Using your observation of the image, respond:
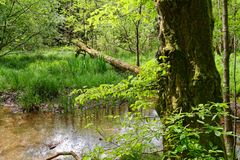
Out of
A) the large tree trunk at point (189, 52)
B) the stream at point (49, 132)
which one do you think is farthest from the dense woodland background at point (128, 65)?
the stream at point (49, 132)

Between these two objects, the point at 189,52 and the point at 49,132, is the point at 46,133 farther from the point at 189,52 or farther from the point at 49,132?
the point at 189,52

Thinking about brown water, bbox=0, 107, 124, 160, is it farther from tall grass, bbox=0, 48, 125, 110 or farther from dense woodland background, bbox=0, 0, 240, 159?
tall grass, bbox=0, 48, 125, 110

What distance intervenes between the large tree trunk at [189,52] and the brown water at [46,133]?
2.91m

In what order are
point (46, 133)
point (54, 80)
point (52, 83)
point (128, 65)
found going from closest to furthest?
point (46, 133) < point (52, 83) < point (54, 80) < point (128, 65)

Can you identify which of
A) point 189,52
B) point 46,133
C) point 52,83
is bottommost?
point 46,133

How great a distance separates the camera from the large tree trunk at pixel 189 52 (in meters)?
3.09

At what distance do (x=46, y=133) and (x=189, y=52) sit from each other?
4363 millimetres

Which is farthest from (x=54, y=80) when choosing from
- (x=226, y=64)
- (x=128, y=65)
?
(x=226, y=64)

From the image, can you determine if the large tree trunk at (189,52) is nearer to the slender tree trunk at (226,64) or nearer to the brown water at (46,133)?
the slender tree trunk at (226,64)

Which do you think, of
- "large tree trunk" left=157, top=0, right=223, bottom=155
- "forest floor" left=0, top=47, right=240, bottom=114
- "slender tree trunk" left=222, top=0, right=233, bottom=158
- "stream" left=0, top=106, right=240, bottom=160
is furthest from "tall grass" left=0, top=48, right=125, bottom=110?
"large tree trunk" left=157, top=0, right=223, bottom=155

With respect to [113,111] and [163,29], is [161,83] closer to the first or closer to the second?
[163,29]

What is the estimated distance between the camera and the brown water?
5.81 meters

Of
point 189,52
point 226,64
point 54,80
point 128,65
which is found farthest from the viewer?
point 128,65

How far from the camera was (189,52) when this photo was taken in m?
3.16
